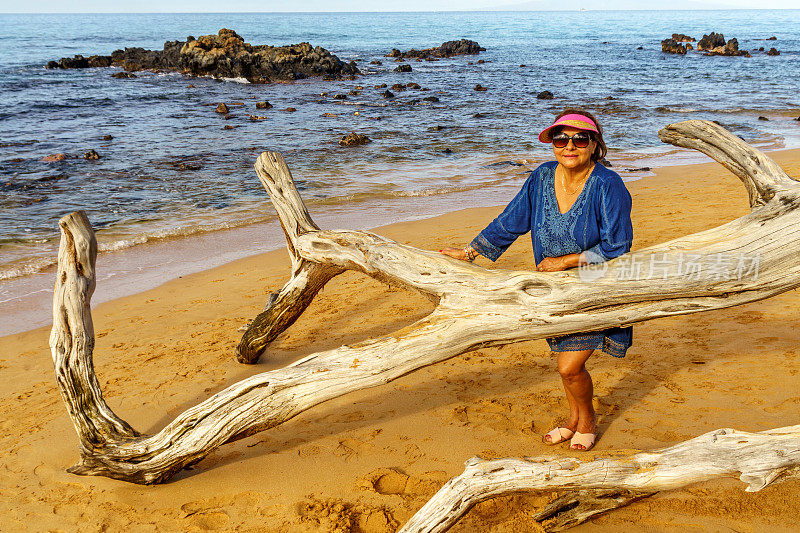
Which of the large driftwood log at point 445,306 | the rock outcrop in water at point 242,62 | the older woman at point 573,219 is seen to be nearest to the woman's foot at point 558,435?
the older woman at point 573,219

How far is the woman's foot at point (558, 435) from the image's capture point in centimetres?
369

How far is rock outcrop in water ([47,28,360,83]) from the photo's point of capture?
31.5 m

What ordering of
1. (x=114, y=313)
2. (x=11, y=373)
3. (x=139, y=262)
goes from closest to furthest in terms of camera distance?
(x=11, y=373), (x=114, y=313), (x=139, y=262)

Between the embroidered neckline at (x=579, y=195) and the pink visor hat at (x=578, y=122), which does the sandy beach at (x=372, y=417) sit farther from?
the pink visor hat at (x=578, y=122)

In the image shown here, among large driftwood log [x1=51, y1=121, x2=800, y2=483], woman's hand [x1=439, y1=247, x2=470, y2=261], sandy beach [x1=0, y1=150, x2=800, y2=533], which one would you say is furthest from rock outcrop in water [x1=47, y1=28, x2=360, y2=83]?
woman's hand [x1=439, y1=247, x2=470, y2=261]

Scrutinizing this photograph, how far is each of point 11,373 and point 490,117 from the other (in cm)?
1694

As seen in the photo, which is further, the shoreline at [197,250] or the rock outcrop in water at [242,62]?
the rock outcrop in water at [242,62]

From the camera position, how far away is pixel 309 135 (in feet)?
56.7

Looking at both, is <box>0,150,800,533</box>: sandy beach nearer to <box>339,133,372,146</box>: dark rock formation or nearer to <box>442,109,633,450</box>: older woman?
<box>442,109,633,450</box>: older woman

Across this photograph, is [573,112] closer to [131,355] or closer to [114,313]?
[131,355]

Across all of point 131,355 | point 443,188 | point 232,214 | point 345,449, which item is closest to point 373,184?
point 443,188

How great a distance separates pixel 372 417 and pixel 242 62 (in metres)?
30.1

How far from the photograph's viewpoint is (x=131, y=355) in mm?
5270

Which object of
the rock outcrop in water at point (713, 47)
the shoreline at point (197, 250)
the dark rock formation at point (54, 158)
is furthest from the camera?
the rock outcrop in water at point (713, 47)
